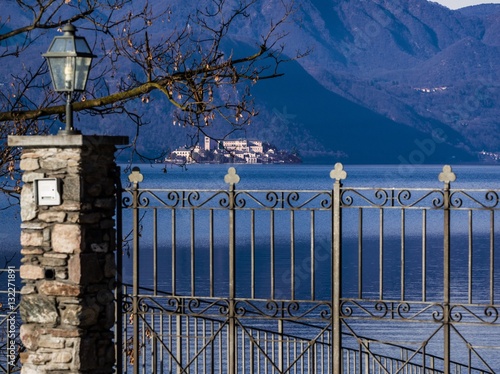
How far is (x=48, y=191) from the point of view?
29.5ft

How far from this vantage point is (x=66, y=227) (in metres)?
8.95

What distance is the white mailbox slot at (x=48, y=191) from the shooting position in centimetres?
895

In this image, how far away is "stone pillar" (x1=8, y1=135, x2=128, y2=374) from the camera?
8.95 metres

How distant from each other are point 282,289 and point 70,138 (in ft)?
74.0

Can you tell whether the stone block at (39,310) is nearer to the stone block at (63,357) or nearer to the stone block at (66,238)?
the stone block at (63,357)

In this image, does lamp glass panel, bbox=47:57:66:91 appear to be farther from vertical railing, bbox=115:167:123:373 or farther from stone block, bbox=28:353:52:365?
stone block, bbox=28:353:52:365

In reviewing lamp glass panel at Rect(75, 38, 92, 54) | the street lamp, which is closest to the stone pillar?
the street lamp

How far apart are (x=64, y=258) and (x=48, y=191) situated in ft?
1.93

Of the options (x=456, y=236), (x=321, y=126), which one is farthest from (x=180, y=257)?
(x=321, y=126)

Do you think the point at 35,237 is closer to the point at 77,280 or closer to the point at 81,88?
the point at 77,280

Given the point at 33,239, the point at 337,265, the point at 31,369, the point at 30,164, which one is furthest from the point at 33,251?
the point at 337,265

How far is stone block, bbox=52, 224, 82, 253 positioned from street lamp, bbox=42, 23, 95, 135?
0.81 metres

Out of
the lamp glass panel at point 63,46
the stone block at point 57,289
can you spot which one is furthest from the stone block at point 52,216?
the lamp glass panel at point 63,46

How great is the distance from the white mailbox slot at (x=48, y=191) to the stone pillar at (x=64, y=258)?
41 mm
